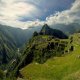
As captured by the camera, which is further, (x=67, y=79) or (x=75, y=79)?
(x=67, y=79)

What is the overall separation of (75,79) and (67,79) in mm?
13175

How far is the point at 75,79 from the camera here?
17575 centimetres

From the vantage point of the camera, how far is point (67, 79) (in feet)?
617
